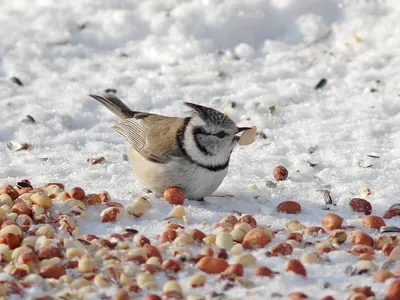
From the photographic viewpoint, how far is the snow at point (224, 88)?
4.55 meters

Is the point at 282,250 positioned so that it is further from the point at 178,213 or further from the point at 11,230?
the point at 11,230

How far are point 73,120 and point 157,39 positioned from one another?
119 cm

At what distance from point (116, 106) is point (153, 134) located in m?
0.56

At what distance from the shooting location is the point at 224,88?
18.9ft

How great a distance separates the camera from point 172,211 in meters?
4.09

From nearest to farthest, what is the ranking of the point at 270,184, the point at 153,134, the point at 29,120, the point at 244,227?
the point at 244,227
the point at 153,134
the point at 270,184
the point at 29,120

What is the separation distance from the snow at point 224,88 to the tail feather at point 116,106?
28 centimetres

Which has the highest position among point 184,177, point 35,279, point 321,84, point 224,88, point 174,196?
point 321,84

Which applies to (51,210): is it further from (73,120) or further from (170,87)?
(170,87)

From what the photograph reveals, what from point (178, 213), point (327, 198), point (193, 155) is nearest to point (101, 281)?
point (178, 213)

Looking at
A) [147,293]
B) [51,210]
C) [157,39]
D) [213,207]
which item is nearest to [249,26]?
[157,39]

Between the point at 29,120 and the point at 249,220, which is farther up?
the point at 29,120

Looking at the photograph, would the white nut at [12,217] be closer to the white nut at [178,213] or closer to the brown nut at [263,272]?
the white nut at [178,213]

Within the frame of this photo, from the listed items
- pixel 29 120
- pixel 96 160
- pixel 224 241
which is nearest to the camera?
pixel 224 241
